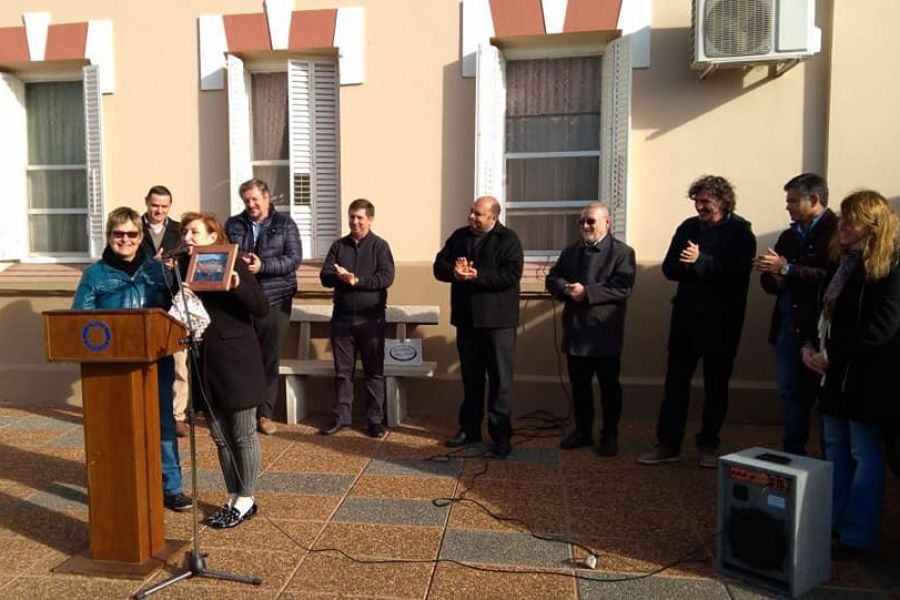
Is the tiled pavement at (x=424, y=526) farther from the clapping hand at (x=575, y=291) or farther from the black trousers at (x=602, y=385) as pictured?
the clapping hand at (x=575, y=291)

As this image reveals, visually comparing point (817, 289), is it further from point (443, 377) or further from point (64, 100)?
point (64, 100)

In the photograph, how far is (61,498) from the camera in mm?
4531

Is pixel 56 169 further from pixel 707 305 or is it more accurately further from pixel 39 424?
pixel 707 305

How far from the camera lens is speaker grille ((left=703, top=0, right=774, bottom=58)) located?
213 inches

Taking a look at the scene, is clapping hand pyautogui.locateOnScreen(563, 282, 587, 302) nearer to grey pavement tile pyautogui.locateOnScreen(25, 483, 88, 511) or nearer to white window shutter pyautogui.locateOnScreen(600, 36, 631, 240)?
white window shutter pyautogui.locateOnScreen(600, 36, 631, 240)

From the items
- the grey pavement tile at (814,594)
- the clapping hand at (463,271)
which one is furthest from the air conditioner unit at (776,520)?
the clapping hand at (463,271)

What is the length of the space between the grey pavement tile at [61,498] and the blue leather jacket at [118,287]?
4.33ft

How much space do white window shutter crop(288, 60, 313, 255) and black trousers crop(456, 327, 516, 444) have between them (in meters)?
2.23

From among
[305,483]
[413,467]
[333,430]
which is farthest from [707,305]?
[333,430]

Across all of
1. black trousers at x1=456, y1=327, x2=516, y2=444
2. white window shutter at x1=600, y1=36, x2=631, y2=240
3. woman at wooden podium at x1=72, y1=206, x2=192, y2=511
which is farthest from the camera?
white window shutter at x1=600, y1=36, x2=631, y2=240

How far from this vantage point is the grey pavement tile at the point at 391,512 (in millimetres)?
4113

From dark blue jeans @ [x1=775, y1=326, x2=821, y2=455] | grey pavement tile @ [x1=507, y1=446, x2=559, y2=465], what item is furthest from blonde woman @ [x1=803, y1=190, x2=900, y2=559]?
grey pavement tile @ [x1=507, y1=446, x2=559, y2=465]

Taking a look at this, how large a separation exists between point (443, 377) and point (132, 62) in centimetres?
413

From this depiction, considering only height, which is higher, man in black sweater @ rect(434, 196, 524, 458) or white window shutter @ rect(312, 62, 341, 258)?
white window shutter @ rect(312, 62, 341, 258)
